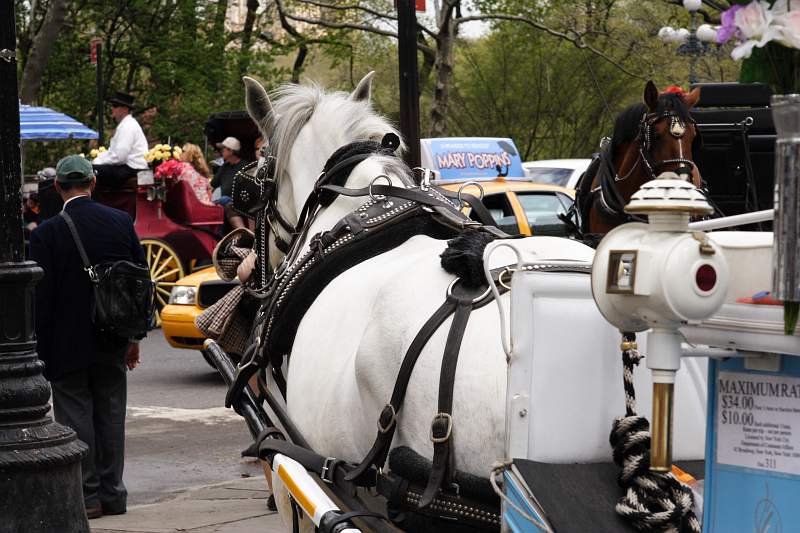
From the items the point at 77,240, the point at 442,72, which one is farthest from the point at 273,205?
the point at 442,72

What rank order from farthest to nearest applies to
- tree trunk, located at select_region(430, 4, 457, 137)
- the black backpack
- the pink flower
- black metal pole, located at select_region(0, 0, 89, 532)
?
1. tree trunk, located at select_region(430, 4, 457, 137)
2. the pink flower
3. the black backpack
4. black metal pole, located at select_region(0, 0, 89, 532)

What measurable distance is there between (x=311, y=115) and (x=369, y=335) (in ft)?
6.60

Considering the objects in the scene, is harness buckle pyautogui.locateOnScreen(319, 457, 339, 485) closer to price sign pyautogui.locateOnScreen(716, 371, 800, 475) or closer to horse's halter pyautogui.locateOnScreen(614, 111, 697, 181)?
price sign pyautogui.locateOnScreen(716, 371, 800, 475)

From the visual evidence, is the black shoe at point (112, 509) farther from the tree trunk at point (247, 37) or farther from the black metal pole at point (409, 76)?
the tree trunk at point (247, 37)

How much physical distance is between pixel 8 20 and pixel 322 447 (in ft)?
8.83

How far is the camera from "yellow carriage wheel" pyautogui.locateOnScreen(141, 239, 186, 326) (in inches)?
604

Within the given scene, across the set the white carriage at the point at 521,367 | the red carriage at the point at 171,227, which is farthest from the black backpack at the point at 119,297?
the red carriage at the point at 171,227

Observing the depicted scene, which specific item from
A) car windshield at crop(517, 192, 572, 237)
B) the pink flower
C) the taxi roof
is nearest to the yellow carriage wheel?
the pink flower

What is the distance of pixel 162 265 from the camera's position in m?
15.4

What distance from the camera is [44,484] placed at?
541cm

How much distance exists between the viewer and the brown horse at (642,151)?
293 inches

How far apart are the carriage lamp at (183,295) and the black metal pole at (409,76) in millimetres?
4483

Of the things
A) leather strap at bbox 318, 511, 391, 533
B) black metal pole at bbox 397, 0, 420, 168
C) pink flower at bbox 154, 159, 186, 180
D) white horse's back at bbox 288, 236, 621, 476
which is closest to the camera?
white horse's back at bbox 288, 236, 621, 476

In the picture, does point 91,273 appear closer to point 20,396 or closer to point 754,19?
point 20,396
